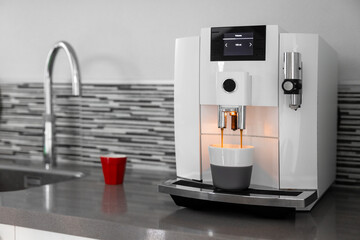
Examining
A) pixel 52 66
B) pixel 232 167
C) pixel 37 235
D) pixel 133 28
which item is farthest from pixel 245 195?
pixel 52 66

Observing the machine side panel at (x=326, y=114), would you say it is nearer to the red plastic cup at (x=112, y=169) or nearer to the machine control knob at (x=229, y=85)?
the machine control knob at (x=229, y=85)

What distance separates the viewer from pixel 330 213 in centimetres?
118

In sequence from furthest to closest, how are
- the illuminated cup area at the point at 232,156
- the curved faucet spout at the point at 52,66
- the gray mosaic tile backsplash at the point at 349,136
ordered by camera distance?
the curved faucet spout at the point at 52,66 → the gray mosaic tile backsplash at the point at 349,136 → the illuminated cup area at the point at 232,156

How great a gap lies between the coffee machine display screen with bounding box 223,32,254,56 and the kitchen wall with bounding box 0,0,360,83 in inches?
17.1

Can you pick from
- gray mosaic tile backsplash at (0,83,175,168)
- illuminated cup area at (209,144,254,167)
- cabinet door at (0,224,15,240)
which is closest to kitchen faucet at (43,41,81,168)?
gray mosaic tile backsplash at (0,83,175,168)

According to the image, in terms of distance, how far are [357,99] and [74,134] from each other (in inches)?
41.8

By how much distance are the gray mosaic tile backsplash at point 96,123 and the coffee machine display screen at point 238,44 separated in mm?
578

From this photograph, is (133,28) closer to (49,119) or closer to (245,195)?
(49,119)

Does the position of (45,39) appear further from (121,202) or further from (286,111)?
(286,111)

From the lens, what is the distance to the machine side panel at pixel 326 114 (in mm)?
1190

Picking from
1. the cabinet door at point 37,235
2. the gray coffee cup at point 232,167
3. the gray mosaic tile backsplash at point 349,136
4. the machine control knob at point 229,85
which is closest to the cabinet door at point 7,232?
the cabinet door at point 37,235

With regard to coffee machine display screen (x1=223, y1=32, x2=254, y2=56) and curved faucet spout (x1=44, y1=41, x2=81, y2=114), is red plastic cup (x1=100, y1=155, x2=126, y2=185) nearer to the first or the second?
curved faucet spout (x1=44, y1=41, x2=81, y2=114)

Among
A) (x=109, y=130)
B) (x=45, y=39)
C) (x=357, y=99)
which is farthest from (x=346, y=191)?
(x=45, y=39)

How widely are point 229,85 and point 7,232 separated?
63 cm
